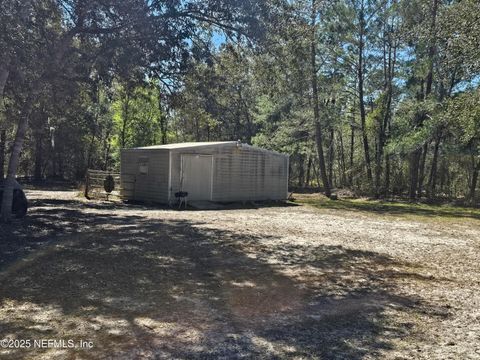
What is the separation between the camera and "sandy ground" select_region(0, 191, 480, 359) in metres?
3.48

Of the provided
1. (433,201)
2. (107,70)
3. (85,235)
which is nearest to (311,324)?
(85,235)

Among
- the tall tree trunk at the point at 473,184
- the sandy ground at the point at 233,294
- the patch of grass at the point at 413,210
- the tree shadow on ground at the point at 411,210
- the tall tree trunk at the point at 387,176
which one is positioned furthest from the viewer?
the tall tree trunk at the point at 387,176

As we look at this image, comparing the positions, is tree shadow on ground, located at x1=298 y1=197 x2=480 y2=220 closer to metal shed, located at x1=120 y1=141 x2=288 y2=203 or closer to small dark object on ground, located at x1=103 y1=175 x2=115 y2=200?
metal shed, located at x1=120 y1=141 x2=288 y2=203

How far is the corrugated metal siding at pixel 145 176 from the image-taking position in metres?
15.7

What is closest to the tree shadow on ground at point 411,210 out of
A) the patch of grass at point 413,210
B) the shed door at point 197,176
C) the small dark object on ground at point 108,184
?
the patch of grass at point 413,210

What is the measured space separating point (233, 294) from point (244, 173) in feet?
43.1

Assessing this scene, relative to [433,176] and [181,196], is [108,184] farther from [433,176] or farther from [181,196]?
[433,176]

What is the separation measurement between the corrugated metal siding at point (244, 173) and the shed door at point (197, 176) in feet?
0.64

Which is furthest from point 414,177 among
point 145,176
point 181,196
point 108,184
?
point 108,184

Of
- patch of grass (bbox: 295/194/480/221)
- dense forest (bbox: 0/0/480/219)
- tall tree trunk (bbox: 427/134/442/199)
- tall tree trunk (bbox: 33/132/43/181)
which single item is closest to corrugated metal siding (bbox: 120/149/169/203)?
dense forest (bbox: 0/0/480/219)

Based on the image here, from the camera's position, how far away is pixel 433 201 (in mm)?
21547

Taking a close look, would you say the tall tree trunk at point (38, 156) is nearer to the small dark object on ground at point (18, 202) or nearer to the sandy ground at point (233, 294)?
the small dark object on ground at point (18, 202)

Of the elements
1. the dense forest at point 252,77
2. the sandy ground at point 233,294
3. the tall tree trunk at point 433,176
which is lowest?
the sandy ground at point 233,294

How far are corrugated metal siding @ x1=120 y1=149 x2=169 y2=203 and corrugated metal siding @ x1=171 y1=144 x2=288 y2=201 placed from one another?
16.2 inches
